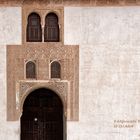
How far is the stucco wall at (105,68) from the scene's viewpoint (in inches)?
355

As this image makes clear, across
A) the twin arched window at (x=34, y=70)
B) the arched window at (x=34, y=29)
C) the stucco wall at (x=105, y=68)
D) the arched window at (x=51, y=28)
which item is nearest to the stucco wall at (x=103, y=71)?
the stucco wall at (x=105, y=68)

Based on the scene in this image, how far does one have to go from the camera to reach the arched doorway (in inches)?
375

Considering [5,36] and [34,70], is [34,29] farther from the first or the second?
[34,70]

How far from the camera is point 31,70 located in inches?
356

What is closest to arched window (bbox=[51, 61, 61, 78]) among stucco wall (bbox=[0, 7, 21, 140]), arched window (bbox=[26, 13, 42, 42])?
arched window (bbox=[26, 13, 42, 42])

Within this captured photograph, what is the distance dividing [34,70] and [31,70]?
0.06m

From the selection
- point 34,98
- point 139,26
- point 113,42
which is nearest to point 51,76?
point 34,98

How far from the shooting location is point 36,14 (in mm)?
9055

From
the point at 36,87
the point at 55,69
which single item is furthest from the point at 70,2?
the point at 36,87

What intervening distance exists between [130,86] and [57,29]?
1.91m

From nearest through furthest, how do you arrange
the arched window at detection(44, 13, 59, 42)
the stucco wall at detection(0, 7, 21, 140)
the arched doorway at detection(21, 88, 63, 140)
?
the stucco wall at detection(0, 7, 21, 140), the arched window at detection(44, 13, 59, 42), the arched doorway at detection(21, 88, 63, 140)

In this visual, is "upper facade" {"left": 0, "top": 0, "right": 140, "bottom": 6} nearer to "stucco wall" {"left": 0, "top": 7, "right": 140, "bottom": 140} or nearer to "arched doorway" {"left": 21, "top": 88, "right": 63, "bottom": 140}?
"stucco wall" {"left": 0, "top": 7, "right": 140, "bottom": 140}

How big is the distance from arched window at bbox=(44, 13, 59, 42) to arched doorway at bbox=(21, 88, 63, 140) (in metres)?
1.16

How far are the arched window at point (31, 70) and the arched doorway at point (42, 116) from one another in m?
0.59
